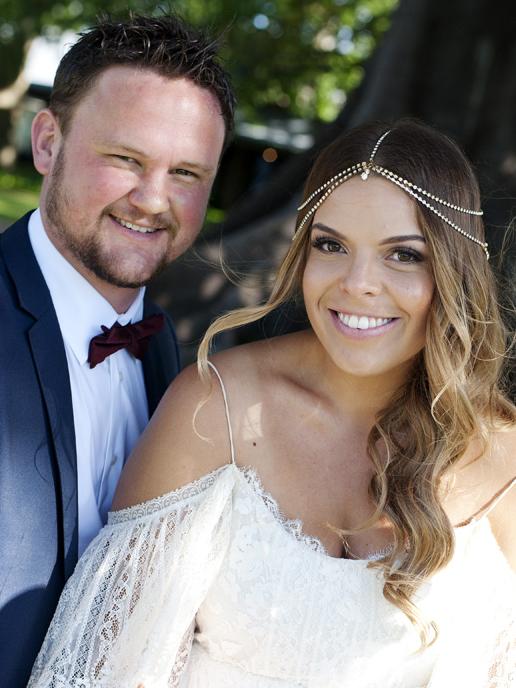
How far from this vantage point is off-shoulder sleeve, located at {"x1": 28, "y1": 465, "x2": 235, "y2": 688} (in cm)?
235

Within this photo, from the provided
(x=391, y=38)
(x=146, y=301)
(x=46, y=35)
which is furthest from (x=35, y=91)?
(x=146, y=301)

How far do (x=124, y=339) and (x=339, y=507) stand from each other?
2.62ft

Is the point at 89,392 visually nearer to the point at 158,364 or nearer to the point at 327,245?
the point at 158,364

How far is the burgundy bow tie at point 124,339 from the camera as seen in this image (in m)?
2.64

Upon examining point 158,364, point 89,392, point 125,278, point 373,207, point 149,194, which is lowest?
point 158,364

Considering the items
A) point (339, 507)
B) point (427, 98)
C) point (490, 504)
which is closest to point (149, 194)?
point (339, 507)

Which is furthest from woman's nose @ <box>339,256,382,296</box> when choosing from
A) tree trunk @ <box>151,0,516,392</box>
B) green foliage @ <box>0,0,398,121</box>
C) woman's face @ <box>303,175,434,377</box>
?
green foliage @ <box>0,0,398,121</box>

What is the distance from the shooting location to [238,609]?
2.45m

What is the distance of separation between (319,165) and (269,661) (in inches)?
55.1

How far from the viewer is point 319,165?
266 centimetres

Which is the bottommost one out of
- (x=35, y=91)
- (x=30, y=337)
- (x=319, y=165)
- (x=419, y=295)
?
(x=35, y=91)

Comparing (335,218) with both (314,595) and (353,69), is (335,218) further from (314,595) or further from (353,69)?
(353,69)

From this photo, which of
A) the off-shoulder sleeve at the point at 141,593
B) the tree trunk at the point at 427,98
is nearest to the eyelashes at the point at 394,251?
the off-shoulder sleeve at the point at 141,593

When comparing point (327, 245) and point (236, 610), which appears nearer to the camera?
point (236, 610)
